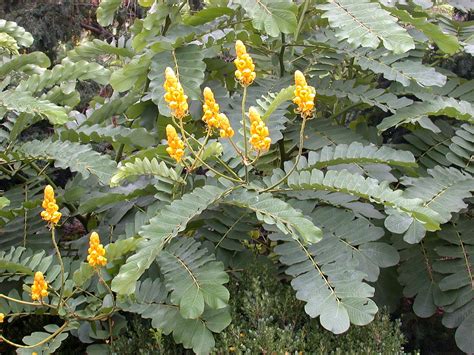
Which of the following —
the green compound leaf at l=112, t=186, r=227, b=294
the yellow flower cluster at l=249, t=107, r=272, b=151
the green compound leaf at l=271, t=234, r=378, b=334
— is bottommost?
the green compound leaf at l=271, t=234, r=378, b=334

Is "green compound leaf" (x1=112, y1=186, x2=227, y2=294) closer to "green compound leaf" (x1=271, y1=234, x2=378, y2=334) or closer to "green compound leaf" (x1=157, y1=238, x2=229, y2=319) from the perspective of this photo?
"green compound leaf" (x1=157, y1=238, x2=229, y2=319)

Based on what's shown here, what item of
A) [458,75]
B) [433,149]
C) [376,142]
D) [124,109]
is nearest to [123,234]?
[124,109]

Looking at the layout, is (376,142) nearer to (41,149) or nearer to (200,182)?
(200,182)

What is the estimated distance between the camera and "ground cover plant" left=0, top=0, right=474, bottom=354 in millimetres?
1863

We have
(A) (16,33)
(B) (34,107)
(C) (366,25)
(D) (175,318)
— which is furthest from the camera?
(A) (16,33)

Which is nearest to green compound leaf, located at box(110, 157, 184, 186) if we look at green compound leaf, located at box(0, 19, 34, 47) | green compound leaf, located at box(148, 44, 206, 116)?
green compound leaf, located at box(148, 44, 206, 116)

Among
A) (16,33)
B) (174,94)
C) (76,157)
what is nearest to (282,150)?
(76,157)

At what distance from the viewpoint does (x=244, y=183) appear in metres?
2.03

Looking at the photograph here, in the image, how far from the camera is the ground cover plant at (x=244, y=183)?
6.11ft

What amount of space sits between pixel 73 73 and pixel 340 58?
1.19 metres

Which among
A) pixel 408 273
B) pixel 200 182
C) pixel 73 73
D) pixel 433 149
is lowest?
pixel 408 273

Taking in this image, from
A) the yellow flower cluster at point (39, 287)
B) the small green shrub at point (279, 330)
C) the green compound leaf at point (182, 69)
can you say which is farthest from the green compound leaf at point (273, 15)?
the yellow flower cluster at point (39, 287)

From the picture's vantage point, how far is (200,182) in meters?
2.29

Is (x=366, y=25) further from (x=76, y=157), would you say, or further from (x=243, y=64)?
(x=76, y=157)
